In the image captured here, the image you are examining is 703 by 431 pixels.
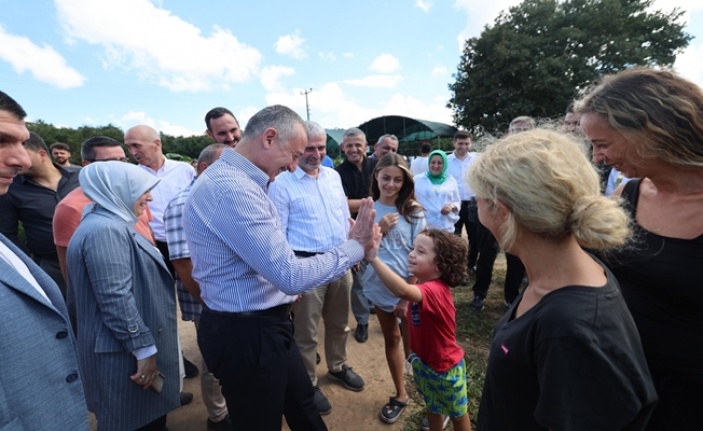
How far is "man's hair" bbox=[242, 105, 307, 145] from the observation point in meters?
1.71

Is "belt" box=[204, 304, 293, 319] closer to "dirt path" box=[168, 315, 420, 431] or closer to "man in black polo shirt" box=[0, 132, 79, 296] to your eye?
"dirt path" box=[168, 315, 420, 431]

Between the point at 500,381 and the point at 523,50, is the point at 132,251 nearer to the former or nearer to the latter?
the point at 500,381

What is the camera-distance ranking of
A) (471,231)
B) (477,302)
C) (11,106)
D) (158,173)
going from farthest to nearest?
(471,231) → (477,302) → (158,173) → (11,106)

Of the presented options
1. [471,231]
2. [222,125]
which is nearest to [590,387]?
[222,125]

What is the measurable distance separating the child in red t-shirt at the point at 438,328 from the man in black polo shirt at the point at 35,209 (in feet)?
11.0

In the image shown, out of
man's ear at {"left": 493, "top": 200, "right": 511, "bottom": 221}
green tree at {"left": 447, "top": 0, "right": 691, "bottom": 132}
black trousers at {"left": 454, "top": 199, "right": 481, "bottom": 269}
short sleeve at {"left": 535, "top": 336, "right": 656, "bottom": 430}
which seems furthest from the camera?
green tree at {"left": 447, "top": 0, "right": 691, "bottom": 132}

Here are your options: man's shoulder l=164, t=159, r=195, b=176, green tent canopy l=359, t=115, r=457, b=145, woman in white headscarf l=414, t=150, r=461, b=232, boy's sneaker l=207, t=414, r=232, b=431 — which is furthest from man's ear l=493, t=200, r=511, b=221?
green tent canopy l=359, t=115, r=457, b=145

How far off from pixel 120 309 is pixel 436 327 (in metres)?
1.82

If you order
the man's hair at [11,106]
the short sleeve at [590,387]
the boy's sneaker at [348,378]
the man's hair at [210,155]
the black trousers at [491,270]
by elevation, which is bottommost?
the boy's sneaker at [348,378]

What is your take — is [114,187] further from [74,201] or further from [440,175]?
[440,175]

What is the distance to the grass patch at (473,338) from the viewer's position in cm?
284

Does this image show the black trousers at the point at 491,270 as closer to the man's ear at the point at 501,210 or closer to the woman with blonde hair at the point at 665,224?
the woman with blonde hair at the point at 665,224

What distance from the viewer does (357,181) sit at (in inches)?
174

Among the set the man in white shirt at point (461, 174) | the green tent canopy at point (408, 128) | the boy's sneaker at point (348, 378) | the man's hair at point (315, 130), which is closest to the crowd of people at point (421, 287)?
the boy's sneaker at point (348, 378)
